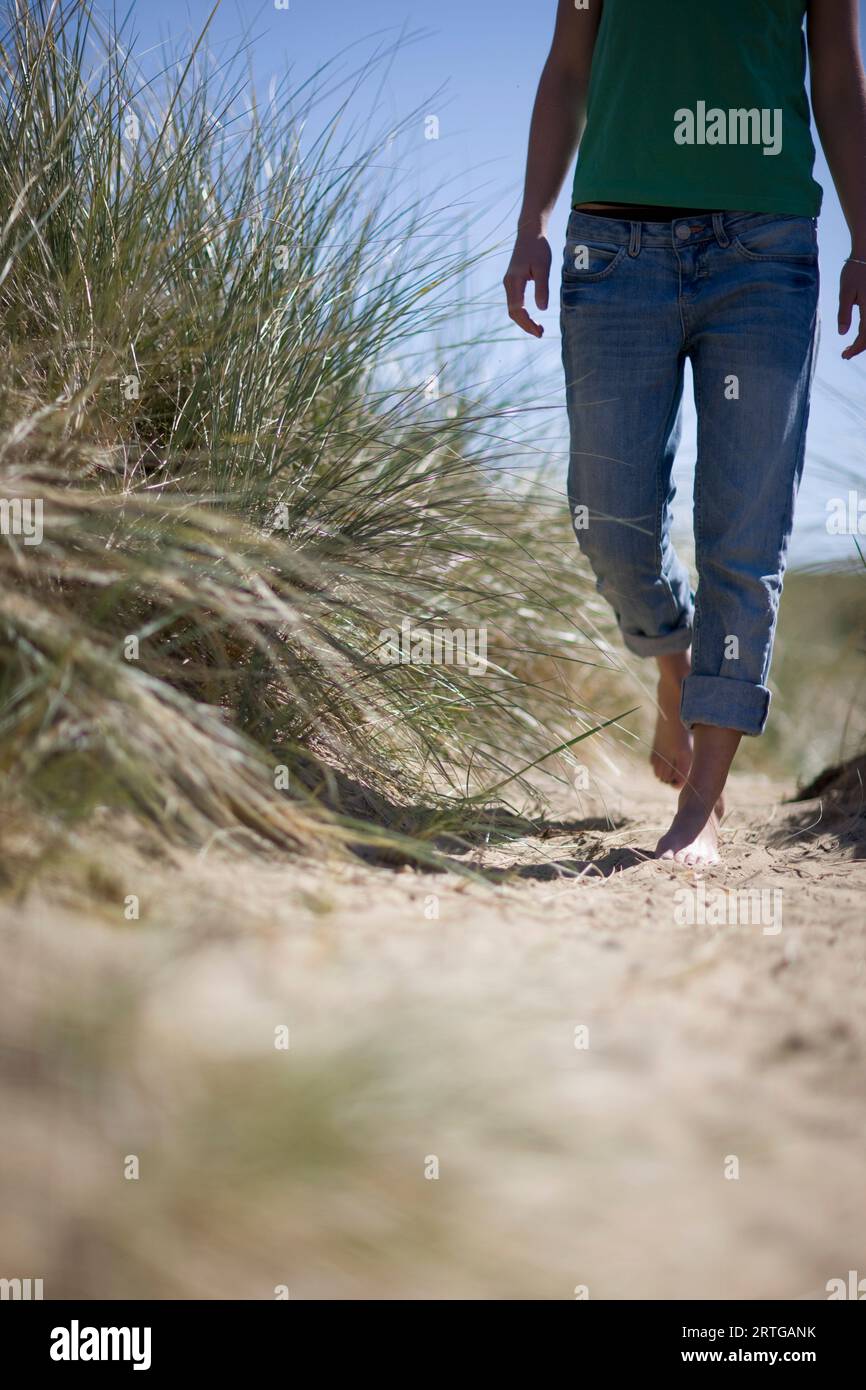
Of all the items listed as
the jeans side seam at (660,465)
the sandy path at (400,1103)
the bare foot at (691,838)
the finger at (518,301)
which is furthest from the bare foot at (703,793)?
the finger at (518,301)

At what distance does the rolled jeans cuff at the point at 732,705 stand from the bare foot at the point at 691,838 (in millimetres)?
145

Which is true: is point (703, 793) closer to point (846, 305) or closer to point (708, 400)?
point (708, 400)

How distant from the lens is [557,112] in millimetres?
2146

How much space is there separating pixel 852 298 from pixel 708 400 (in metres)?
0.33

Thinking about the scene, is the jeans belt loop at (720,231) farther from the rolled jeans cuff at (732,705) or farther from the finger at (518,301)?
the rolled jeans cuff at (732,705)

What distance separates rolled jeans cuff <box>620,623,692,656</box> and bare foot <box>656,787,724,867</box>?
1.23 ft

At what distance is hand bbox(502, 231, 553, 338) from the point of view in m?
2.01

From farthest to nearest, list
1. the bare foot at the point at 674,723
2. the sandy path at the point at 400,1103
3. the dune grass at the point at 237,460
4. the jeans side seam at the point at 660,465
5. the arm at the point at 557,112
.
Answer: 1. the bare foot at the point at 674,723
2. the arm at the point at 557,112
3. the jeans side seam at the point at 660,465
4. the dune grass at the point at 237,460
5. the sandy path at the point at 400,1103

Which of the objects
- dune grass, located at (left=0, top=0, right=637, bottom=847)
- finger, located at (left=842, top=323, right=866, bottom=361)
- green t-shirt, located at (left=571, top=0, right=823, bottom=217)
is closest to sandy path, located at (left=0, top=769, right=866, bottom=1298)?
dune grass, located at (left=0, top=0, right=637, bottom=847)

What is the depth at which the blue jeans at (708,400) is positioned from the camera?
188cm

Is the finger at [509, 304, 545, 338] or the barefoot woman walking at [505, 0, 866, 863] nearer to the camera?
the barefoot woman walking at [505, 0, 866, 863]

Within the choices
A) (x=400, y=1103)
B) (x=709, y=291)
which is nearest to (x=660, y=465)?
(x=709, y=291)

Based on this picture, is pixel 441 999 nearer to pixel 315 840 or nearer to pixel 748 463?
pixel 315 840

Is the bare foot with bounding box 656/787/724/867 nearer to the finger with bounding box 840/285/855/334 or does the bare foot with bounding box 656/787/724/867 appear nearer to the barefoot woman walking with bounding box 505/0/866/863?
the barefoot woman walking with bounding box 505/0/866/863
